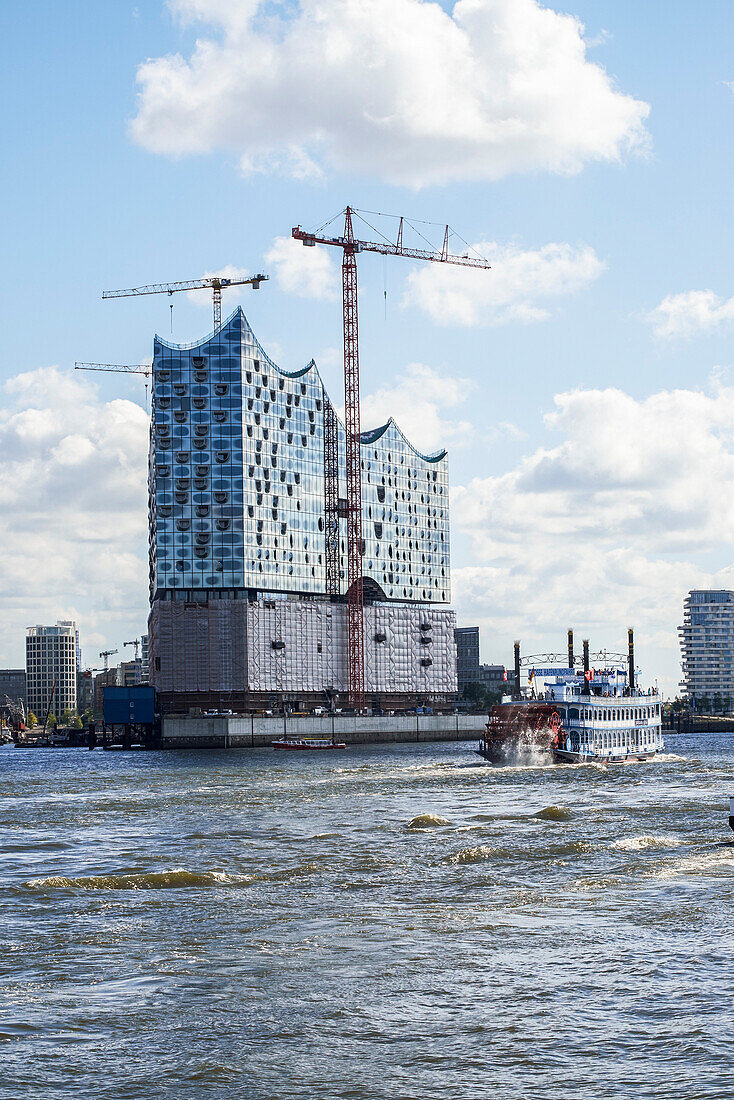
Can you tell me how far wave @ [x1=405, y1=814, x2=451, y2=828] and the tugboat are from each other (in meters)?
54.0

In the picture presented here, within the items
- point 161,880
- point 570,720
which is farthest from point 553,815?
point 570,720

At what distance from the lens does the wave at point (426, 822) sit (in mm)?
60719

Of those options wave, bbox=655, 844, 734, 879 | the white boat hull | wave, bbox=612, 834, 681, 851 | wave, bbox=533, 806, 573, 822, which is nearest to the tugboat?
the white boat hull

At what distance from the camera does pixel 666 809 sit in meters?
67.5

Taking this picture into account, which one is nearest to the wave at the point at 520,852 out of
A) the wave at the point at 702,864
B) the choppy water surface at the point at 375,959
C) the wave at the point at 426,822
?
the choppy water surface at the point at 375,959

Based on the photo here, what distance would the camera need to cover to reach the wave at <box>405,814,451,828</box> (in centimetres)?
6072

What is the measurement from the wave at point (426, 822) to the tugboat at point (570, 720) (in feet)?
177

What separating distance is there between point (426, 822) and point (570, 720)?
58.8 meters

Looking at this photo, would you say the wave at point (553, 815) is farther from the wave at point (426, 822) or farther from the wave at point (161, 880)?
the wave at point (161, 880)

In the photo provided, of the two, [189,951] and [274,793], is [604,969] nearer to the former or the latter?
[189,951]

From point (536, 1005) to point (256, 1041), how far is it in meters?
5.68

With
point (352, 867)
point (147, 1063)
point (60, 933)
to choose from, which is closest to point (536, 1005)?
point (147, 1063)

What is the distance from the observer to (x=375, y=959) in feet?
96.3

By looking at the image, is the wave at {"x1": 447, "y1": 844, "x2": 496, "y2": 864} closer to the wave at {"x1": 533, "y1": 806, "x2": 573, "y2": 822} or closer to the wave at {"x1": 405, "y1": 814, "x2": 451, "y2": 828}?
the wave at {"x1": 405, "y1": 814, "x2": 451, "y2": 828}
